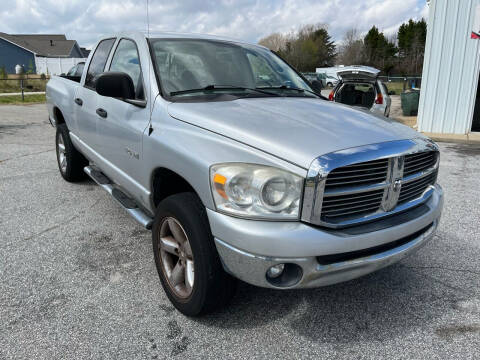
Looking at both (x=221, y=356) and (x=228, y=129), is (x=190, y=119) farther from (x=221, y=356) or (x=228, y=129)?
(x=221, y=356)

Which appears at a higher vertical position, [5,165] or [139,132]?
[139,132]

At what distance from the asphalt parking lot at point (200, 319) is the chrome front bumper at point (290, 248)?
50 cm

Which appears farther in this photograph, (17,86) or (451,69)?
(17,86)

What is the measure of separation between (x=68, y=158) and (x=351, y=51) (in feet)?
212

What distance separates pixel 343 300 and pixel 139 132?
1.87 meters

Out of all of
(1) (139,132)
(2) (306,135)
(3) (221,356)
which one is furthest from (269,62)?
(3) (221,356)

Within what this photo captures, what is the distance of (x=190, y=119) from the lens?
2.48 m

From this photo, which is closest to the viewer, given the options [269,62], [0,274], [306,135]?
[306,135]

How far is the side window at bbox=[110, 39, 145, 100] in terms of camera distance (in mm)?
3088

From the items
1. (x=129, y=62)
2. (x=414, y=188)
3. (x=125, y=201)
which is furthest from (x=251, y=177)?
(x=129, y=62)

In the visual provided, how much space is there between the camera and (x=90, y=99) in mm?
3904

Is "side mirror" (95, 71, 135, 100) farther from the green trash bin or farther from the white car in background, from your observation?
the green trash bin

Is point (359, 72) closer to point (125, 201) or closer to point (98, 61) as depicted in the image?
point (98, 61)

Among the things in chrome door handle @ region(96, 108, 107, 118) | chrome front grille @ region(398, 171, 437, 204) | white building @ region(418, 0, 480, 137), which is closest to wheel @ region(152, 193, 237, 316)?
chrome front grille @ region(398, 171, 437, 204)
